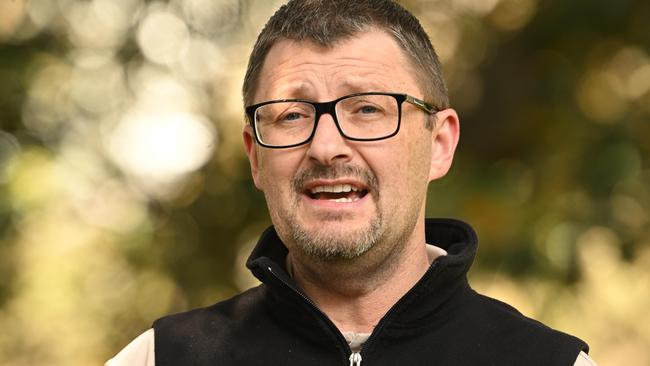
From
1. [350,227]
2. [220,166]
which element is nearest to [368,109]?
[350,227]

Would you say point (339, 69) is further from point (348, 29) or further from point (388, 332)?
point (388, 332)

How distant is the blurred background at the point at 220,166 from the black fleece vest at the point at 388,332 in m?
1.88

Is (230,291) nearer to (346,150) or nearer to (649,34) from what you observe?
(649,34)

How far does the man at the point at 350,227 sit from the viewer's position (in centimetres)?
240

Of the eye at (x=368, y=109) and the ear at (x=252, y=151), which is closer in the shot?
the eye at (x=368, y=109)

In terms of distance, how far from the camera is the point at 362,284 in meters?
2.50

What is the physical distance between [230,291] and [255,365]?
2.42 m

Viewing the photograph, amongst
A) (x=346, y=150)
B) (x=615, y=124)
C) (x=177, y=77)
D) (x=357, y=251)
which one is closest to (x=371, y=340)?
(x=357, y=251)

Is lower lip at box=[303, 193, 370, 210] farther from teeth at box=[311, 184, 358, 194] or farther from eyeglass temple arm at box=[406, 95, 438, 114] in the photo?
eyeglass temple arm at box=[406, 95, 438, 114]

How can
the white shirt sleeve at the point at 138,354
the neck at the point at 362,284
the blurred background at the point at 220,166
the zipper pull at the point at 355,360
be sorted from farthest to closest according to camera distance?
the blurred background at the point at 220,166
the white shirt sleeve at the point at 138,354
the neck at the point at 362,284
the zipper pull at the point at 355,360

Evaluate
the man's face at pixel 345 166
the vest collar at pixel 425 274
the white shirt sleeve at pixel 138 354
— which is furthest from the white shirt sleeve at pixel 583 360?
the white shirt sleeve at pixel 138 354

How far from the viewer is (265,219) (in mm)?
4891

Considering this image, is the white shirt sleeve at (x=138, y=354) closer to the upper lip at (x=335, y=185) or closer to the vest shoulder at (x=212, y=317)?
the vest shoulder at (x=212, y=317)

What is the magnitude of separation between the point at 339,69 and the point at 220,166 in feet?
8.25
